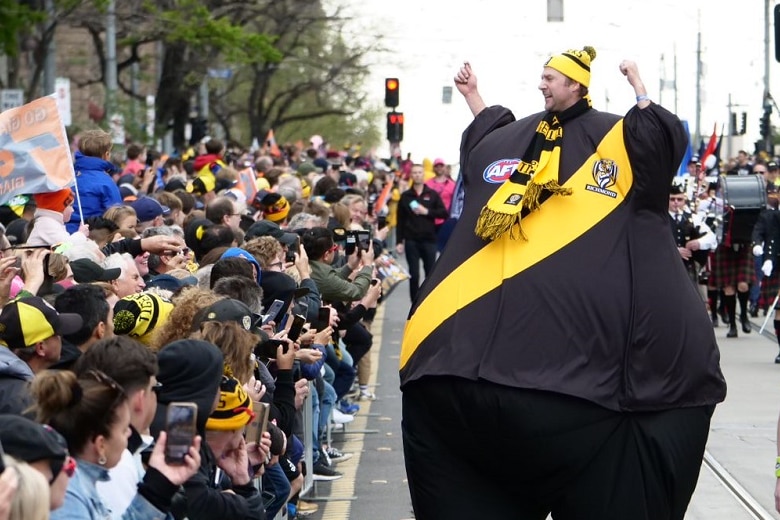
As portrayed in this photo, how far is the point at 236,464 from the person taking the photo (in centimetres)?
562

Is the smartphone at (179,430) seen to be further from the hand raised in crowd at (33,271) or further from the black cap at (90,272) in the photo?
the black cap at (90,272)

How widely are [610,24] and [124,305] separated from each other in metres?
12.2

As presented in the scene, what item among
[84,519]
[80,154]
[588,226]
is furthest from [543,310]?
[80,154]

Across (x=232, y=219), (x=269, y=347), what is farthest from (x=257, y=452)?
(x=232, y=219)

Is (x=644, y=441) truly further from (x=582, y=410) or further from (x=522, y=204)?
(x=522, y=204)

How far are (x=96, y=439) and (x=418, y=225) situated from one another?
17242mm

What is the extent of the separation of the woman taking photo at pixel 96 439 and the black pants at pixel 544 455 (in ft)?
2.82

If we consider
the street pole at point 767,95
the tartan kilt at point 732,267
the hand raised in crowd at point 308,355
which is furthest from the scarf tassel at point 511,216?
the street pole at point 767,95

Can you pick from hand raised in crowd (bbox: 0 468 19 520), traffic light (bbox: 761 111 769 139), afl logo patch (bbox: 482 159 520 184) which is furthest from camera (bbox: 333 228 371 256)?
traffic light (bbox: 761 111 769 139)

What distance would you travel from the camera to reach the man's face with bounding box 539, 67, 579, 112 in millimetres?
5074

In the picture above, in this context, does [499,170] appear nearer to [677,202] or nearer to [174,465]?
[174,465]

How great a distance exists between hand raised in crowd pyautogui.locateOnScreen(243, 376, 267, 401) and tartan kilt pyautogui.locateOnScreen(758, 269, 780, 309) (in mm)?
14322

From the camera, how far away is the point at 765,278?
795 inches

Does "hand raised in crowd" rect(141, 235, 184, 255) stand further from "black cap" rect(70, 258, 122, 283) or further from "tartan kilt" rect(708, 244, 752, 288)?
"tartan kilt" rect(708, 244, 752, 288)
